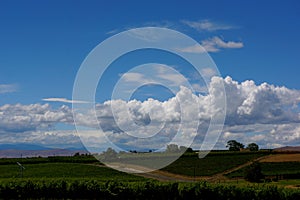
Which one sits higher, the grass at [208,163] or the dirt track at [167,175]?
the grass at [208,163]

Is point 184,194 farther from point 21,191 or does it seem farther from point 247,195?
point 21,191

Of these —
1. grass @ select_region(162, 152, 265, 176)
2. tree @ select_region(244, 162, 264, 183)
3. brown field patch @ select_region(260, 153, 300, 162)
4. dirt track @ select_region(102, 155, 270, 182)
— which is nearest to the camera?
tree @ select_region(244, 162, 264, 183)

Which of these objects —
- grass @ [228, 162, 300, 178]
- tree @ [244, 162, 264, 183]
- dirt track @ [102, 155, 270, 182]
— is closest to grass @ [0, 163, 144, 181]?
dirt track @ [102, 155, 270, 182]

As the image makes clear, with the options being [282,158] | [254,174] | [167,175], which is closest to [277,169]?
[282,158]

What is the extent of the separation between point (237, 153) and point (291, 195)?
73.8 meters

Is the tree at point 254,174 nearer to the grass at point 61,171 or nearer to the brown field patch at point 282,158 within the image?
the grass at point 61,171

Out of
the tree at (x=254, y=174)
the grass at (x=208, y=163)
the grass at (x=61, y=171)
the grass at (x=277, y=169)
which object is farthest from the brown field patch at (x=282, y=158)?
the grass at (x=61, y=171)

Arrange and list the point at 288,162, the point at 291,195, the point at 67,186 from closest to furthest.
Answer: the point at 291,195
the point at 67,186
the point at 288,162

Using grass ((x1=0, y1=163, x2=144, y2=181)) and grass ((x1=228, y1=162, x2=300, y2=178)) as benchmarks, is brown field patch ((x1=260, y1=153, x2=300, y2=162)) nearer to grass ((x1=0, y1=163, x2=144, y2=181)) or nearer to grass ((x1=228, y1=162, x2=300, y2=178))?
grass ((x1=228, y1=162, x2=300, y2=178))

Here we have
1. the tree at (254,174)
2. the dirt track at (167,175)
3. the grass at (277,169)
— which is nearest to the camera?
the tree at (254,174)

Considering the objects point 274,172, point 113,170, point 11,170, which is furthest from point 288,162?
point 11,170

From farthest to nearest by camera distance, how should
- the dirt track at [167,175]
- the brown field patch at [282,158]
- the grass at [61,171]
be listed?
the brown field patch at [282,158], the dirt track at [167,175], the grass at [61,171]

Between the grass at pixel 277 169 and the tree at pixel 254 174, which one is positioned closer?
the tree at pixel 254 174

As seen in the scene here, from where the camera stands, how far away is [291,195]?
34250mm
